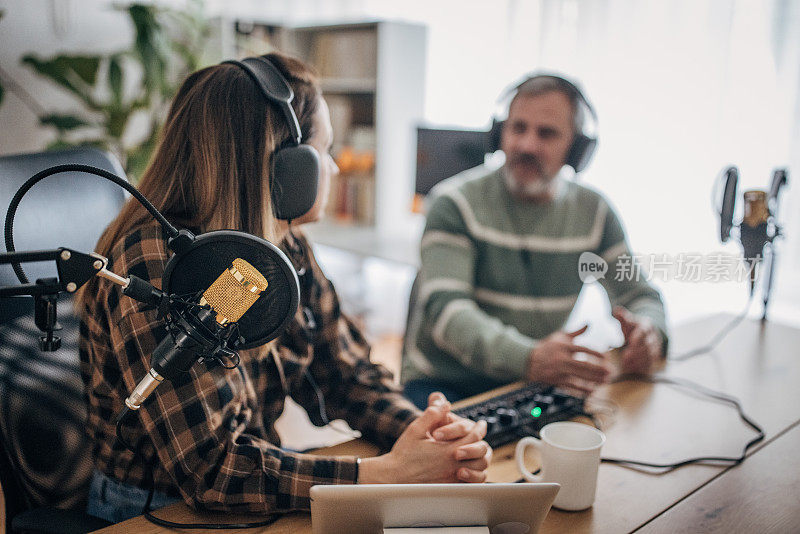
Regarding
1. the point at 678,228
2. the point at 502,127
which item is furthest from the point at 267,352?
the point at 678,228

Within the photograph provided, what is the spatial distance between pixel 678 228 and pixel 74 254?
216 cm

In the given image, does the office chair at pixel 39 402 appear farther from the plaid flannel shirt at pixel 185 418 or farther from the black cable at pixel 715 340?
the black cable at pixel 715 340

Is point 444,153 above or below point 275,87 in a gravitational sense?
below

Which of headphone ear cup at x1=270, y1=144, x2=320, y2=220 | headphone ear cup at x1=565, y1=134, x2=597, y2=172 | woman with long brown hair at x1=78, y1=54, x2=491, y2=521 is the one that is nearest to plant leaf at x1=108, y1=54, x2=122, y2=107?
headphone ear cup at x1=565, y1=134, x2=597, y2=172

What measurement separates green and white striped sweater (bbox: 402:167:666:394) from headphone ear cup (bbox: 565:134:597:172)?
101mm

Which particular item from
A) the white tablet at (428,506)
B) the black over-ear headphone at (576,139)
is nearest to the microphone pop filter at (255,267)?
the white tablet at (428,506)

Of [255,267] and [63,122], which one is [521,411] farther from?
[63,122]

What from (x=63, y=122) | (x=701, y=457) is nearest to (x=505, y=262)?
(x=701, y=457)

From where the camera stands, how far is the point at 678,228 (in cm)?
235

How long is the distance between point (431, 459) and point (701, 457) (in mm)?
419

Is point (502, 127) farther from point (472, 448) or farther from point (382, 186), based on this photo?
point (382, 186)

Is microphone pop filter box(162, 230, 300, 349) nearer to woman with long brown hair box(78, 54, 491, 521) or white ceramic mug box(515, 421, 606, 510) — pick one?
woman with long brown hair box(78, 54, 491, 521)

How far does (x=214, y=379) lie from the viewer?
0.83 m

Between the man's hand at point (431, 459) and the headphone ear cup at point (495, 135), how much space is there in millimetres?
951
